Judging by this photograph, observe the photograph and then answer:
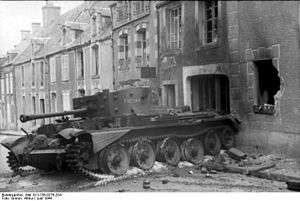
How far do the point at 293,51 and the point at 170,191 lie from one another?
3469mm

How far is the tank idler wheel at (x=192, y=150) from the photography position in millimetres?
8922

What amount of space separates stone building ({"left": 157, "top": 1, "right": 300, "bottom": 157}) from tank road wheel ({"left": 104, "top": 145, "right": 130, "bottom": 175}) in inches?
114

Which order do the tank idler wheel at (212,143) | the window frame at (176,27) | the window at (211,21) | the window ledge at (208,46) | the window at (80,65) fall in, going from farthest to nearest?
the window at (80,65) < the window frame at (176,27) < the window at (211,21) < the window ledge at (208,46) < the tank idler wheel at (212,143)

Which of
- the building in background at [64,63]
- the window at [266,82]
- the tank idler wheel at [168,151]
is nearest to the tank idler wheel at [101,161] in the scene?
the tank idler wheel at [168,151]

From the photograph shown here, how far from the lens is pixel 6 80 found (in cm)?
955

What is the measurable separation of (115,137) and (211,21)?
4022 mm

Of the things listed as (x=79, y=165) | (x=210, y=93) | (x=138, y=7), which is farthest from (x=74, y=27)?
(x=79, y=165)

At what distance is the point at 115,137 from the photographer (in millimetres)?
7715

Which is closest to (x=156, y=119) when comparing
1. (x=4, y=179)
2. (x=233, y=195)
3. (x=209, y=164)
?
(x=209, y=164)

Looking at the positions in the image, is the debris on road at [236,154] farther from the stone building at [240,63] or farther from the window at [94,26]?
the window at [94,26]

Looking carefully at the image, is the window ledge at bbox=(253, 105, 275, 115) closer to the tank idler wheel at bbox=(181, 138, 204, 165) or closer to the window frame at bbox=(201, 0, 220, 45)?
the tank idler wheel at bbox=(181, 138, 204, 165)

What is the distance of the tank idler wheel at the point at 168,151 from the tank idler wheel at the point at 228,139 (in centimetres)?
144

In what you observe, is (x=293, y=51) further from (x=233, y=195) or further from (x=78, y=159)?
(x=78, y=159)

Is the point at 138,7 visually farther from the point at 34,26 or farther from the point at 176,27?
the point at 34,26
